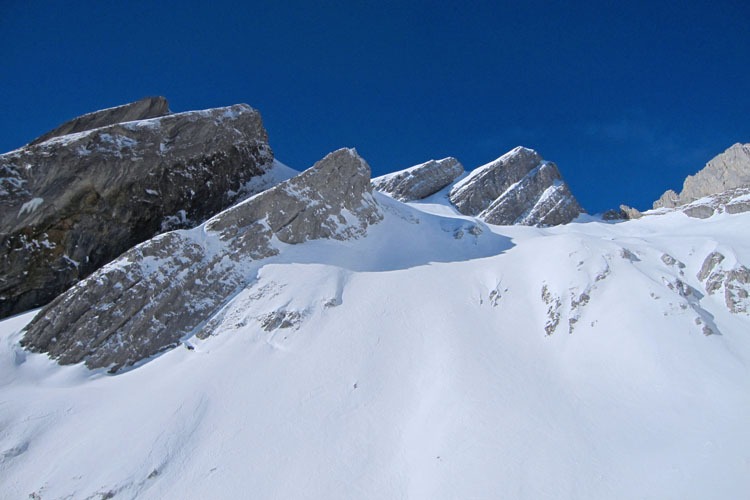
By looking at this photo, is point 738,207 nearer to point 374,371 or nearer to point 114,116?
point 374,371

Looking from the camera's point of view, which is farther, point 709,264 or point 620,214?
point 620,214

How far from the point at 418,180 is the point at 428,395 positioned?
4552 centimetres

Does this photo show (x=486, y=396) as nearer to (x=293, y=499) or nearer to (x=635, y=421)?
(x=635, y=421)

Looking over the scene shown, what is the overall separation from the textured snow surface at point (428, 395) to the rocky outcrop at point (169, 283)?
1.13m

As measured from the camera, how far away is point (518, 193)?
186ft

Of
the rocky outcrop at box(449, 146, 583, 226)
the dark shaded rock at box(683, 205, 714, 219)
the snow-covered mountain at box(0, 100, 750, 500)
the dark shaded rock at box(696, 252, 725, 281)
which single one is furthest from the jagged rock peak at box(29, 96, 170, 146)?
the dark shaded rock at box(683, 205, 714, 219)

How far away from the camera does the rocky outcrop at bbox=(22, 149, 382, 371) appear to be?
2405 centimetres

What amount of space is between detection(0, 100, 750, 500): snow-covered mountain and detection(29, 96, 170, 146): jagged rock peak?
244 inches

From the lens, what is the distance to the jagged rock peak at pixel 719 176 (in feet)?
172

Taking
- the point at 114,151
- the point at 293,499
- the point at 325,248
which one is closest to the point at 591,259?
the point at 325,248

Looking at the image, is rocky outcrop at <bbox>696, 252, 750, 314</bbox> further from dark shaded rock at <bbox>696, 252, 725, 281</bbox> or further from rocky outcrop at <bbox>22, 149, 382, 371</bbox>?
rocky outcrop at <bbox>22, 149, 382, 371</bbox>

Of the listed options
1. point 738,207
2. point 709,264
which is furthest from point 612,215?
point 709,264

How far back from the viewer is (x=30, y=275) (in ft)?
91.8

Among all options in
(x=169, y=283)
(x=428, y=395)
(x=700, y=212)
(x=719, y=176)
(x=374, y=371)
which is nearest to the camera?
(x=428, y=395)
